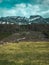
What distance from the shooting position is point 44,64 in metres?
39.9

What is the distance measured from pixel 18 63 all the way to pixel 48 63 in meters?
5.97

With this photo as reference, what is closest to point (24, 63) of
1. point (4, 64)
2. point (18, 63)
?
point (18, 63)

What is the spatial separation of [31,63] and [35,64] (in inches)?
43.4

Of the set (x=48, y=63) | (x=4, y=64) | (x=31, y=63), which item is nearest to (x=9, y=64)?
(x=4, y=64)

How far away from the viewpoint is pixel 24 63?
41906 mm

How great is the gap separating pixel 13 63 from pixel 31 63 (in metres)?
3.64

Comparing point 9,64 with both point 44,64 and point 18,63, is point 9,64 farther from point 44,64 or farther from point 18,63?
point 44,64

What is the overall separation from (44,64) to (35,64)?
1826 millimetres

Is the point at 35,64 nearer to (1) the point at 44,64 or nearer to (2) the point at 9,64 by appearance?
(1) the point at 44,64

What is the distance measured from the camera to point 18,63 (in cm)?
4216

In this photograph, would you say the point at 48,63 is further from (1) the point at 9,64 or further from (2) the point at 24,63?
(1) the point at 9,64

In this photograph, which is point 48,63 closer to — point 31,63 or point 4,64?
point 31,63

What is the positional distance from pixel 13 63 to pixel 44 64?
640 centimetres

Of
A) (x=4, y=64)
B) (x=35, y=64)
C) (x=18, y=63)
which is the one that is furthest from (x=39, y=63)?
(x=4, y=64)
